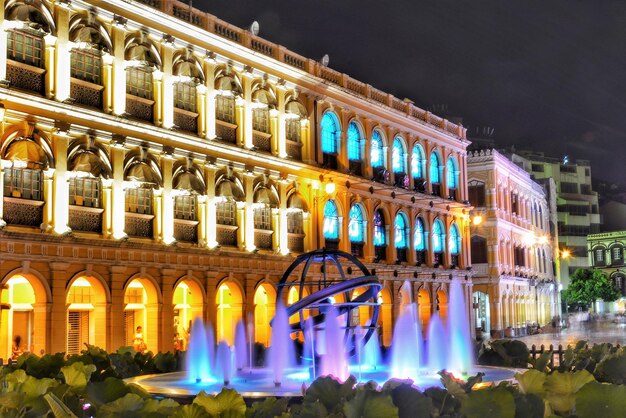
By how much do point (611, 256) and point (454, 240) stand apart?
67041 millimetres

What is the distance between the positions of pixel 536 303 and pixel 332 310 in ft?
177

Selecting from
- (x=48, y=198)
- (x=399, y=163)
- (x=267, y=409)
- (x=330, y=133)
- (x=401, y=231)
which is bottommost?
(x=267, y=409)

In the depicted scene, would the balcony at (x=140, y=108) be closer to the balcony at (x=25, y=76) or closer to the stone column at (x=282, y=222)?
the balcony at (x=25, y=76)

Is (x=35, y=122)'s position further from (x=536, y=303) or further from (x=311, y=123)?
(x=536, y=303)

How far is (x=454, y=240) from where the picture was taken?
50188mm

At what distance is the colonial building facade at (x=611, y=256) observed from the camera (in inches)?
4296

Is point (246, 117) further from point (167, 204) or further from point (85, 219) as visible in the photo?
point (85, 219)

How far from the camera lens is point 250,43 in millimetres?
34781

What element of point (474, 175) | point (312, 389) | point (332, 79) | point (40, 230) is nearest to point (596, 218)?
point (474, 175)

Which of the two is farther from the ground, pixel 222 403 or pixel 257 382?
pixel 222 403

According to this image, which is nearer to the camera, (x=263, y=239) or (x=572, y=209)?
(x=263, y=239)

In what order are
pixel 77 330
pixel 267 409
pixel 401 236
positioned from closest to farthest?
pixel 267 409, pixel 77 330, pixel 401 236

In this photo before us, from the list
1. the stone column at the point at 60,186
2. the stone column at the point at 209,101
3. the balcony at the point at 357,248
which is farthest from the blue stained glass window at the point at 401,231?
the stone column at the point at 60,186

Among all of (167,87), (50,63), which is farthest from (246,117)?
(50,63)
